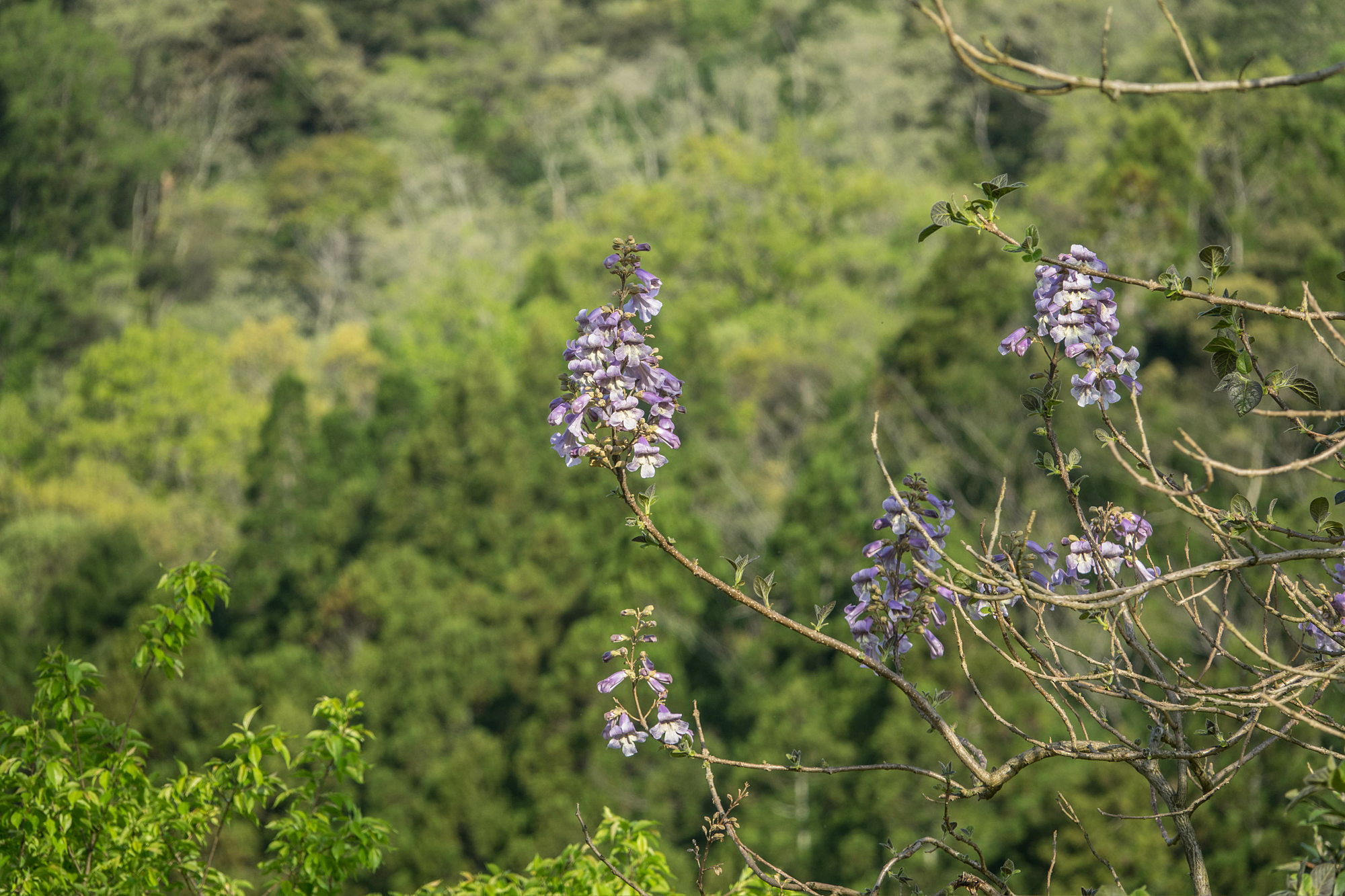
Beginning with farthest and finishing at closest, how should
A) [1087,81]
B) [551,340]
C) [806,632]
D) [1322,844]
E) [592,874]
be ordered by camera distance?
[551,340] → [592,874] → [806,632] → [1322,844] → [1087,81]

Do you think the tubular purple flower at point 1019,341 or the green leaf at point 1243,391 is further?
the tubular purple flower at point 1019,341

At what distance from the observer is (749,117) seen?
35188 millimetres

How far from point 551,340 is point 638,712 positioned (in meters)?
18.4

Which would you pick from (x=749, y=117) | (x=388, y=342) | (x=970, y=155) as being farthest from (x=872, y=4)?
(x=388, y=342)

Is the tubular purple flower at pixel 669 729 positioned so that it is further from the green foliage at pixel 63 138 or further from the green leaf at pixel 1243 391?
the green foliage at pixel 63 138

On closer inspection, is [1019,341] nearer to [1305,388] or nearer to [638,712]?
[1305,388]

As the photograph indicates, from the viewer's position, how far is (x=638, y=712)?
2131mm

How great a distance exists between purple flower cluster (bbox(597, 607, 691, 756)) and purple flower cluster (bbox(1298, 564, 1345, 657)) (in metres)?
0.95

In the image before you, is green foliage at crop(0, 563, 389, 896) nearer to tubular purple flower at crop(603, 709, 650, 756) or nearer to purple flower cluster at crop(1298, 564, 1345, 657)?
tubular purple flower at crop(603, 709, 650, 756)

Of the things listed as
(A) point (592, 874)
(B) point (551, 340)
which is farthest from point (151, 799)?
(B) point (551, 340)

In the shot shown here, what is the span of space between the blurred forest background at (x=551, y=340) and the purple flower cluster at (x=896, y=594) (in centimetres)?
63

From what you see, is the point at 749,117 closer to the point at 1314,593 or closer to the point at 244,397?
the point at 244,397

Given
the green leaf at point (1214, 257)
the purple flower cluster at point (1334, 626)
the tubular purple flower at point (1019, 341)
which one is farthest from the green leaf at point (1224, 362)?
the purple flower cluster at point (1334, 626)

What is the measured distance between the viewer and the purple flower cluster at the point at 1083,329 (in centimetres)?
204
